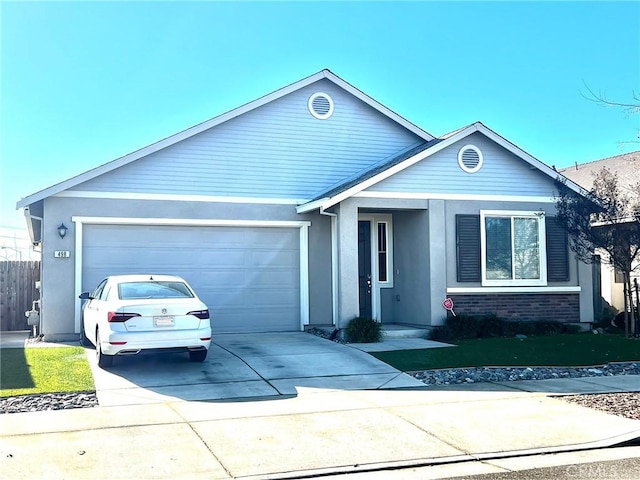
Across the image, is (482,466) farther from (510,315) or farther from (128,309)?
(510,315)

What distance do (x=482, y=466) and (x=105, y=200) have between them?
10235 millimetres

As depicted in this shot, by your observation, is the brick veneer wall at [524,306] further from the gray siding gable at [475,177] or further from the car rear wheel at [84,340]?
the car rear wheel at [84,340]

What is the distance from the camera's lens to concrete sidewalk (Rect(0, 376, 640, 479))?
575 cm

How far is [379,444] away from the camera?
6.45 meters

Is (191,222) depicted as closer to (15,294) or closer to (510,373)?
(15,294)

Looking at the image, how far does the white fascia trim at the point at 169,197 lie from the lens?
1339 centimetres

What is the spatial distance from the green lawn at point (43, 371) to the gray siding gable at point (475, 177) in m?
6.75

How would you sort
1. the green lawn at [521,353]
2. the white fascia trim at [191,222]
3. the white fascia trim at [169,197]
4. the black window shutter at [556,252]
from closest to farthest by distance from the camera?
the green lawn at [521,353]
the white fascia trim at [169,197]
the white fascia trim at [191,222]
the black window shutter at [556,252]

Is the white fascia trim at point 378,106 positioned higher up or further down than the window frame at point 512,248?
Result: higher up

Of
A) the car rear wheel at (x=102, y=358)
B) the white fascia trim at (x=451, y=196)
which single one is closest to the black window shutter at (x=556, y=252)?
the white fascia trim at (x=451, y=196)

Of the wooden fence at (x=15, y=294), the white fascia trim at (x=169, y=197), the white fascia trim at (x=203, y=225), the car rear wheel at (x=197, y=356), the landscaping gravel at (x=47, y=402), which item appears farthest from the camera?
the wooden fence at (x=15, y=294)

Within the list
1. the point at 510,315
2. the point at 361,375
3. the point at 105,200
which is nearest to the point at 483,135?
the point at 510,315

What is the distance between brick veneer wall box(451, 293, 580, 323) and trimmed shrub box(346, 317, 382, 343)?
2029mm

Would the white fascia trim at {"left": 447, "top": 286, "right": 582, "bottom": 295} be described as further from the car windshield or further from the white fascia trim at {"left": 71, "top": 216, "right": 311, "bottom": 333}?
the car windshield
